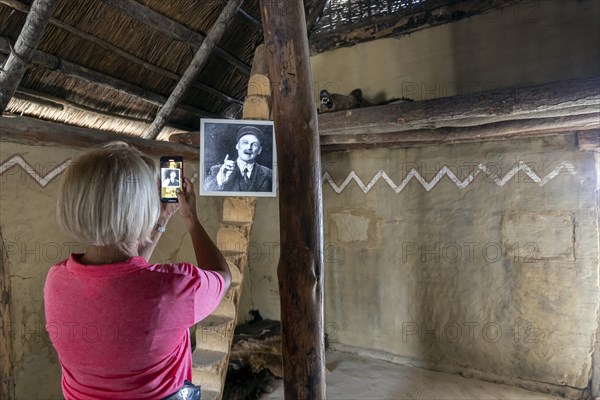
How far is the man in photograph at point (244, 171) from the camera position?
1957 millimetres

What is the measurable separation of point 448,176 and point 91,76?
3.00 m

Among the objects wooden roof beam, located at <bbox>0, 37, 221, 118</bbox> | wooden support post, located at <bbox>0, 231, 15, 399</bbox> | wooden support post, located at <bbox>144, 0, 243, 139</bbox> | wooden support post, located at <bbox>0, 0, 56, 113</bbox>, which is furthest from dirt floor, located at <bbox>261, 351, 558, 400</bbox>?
wooden support post, located at <bbox>0, 0, 56, 113</bbox>

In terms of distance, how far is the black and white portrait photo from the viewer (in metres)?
1.17

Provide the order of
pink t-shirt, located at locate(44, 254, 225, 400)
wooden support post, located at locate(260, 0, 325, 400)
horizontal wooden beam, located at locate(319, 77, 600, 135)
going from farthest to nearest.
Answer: horizontal wooden beam, located at locate(319, 77, 600, 135)
wooden support post, located at locate(260, 0, 325, 400)
pink t-shirt, located at locate(44, 254, 225, 400)

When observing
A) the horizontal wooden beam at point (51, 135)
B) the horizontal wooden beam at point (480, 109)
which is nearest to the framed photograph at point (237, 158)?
the horizontal wooden beam at point (480, 109)

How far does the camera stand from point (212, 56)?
11.2 feet

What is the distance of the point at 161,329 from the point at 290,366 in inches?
35.7

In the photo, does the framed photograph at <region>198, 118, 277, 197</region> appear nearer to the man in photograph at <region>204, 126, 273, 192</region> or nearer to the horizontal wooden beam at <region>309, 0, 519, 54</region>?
the man in photograph at <region>204, 126, 273, 192</region>

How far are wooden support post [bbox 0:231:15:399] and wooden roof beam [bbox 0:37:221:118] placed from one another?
1290mm

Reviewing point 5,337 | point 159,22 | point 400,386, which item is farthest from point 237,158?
point 400,386

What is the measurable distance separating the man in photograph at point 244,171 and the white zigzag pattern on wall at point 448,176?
5.31 ft

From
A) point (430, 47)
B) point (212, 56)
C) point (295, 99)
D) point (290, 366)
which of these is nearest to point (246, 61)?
point (212, 56)

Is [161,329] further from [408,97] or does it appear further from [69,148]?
[408,97]

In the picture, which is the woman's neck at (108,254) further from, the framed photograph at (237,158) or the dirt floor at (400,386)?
the dirt floor at (400,386)
